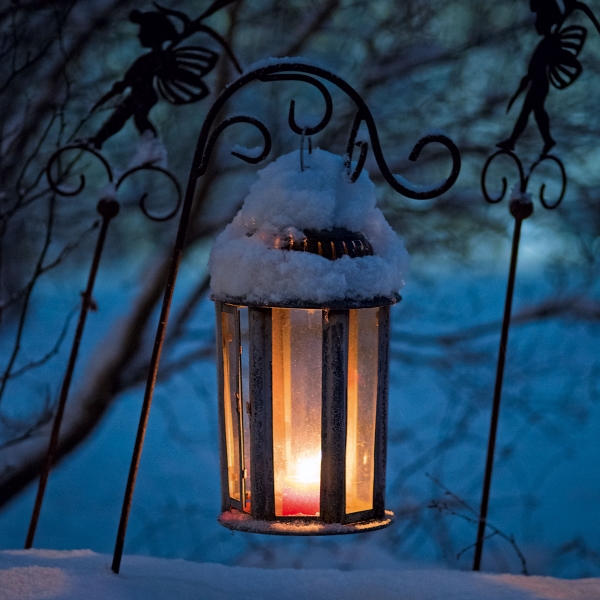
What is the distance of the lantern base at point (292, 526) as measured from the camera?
128 centimetres

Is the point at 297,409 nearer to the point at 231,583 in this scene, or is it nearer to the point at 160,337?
the point at 160,337

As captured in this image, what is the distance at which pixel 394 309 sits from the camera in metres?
4.12

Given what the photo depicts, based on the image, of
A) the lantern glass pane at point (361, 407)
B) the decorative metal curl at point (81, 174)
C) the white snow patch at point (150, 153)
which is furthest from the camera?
the white snow patch at point (150, 153)

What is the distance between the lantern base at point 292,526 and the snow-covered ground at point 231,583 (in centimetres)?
39

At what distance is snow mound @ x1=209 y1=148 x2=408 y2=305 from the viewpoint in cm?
128

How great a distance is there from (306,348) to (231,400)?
0.20m

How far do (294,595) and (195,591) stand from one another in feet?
0.79

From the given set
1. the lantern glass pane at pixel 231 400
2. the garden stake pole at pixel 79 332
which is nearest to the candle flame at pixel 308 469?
the lantern glass pane at pixel 231 400

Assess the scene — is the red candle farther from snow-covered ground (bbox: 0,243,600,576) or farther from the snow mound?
snow-covered ground (bbox: 0,243,600,576)

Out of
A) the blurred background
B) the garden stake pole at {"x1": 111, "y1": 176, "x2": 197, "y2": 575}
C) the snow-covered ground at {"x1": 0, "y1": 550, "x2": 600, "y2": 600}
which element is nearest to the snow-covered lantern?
the garden stake pole at {"x1": 111, "y1": 176, "x2": 197, "y2": 575}

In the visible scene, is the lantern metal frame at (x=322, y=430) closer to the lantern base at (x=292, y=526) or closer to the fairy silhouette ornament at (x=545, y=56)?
the lantern base at (x=292, y=526)

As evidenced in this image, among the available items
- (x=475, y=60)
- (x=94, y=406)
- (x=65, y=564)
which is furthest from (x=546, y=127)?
(x=94, y=406)

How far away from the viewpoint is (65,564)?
5.70ft

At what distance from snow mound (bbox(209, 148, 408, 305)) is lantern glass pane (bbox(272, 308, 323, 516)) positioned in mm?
91
